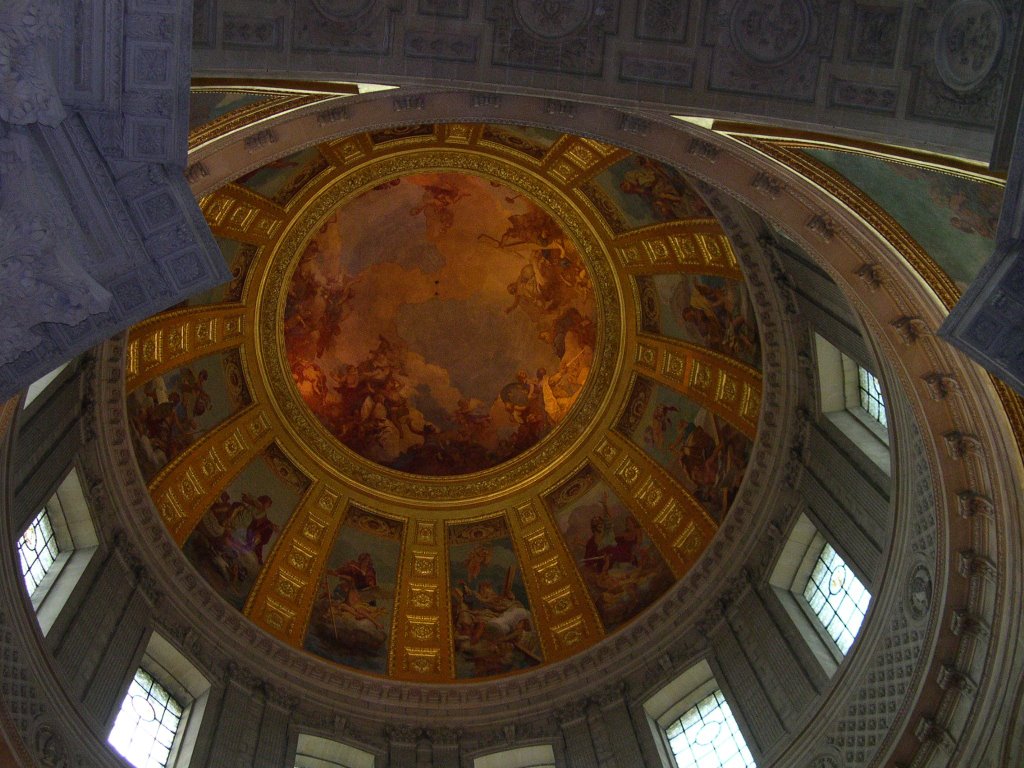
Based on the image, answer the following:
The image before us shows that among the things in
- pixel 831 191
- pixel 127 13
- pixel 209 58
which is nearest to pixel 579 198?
pixel 831 191

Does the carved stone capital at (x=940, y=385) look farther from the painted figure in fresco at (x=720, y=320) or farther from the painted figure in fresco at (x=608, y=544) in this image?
the painted figure in fresco at (x=608, y=544)

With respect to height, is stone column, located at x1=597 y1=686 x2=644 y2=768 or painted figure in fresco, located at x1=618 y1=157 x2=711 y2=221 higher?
painted figure in fresco, located at x1=618 y1=157 x2=711 y2=221

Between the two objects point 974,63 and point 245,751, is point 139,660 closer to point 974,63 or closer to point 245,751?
point 245,751

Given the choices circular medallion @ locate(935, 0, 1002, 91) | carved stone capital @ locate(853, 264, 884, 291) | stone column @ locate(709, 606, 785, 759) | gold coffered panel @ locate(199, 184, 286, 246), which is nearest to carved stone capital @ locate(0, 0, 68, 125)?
circular medallion @ locate(935, 0, 1002, 91)

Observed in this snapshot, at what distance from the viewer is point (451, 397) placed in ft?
89.9

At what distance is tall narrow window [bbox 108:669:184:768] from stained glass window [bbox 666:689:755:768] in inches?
333

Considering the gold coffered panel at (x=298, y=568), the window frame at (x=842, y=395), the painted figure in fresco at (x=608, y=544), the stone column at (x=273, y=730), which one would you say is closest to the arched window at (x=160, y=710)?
the stone column at (x=273, y=730)

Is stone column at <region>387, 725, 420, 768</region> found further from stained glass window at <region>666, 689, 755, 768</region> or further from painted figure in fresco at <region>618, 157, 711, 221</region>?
painted figure in fresco at <region>618, 157, 711, 221</region>

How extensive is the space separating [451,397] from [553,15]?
60.9 ft

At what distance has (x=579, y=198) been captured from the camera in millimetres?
22484

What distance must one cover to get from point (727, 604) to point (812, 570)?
187cm

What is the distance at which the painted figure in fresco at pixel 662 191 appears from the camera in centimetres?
1932

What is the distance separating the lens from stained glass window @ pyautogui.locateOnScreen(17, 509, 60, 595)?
15.0 m

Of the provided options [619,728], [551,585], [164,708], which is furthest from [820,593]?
[164,708]
